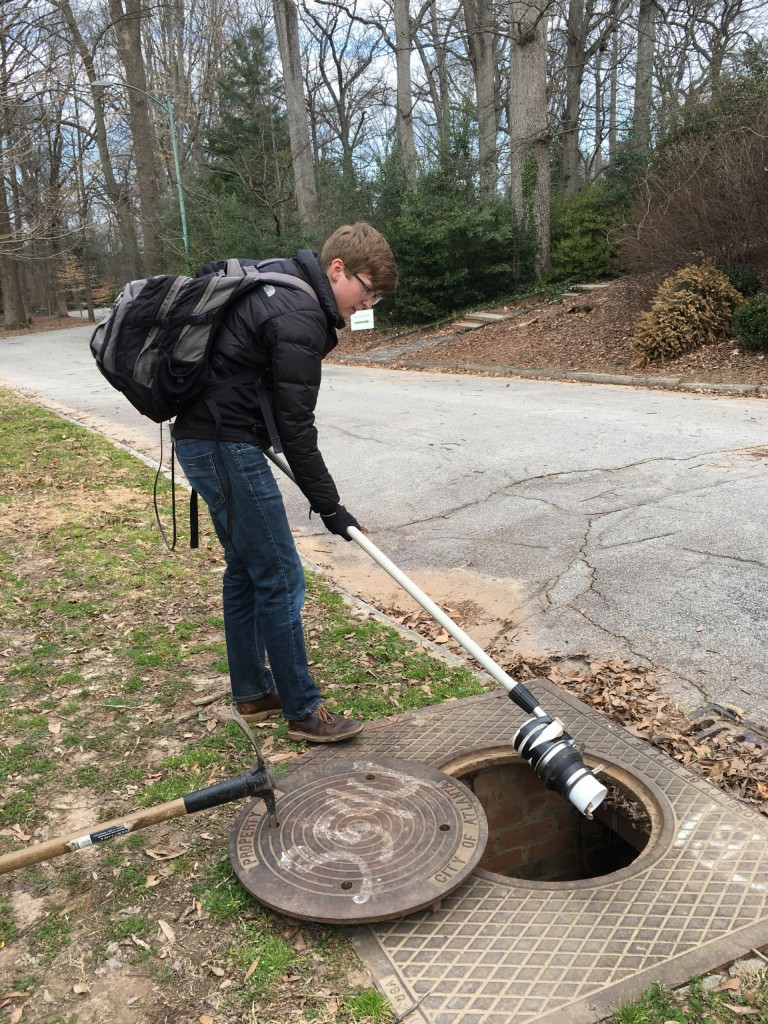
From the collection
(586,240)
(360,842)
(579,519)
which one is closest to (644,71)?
(586,240)

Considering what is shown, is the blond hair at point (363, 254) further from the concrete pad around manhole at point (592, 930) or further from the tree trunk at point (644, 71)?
the tree trunk at point (644, 71)

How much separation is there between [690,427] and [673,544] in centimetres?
383

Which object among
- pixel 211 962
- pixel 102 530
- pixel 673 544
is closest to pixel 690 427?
pixel 673 544

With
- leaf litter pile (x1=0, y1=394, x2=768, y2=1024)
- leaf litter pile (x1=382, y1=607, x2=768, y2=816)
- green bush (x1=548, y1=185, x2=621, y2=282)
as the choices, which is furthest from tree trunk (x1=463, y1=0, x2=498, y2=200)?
leaf litter pile (x1=382, y1=607, x2=768, y2=816)

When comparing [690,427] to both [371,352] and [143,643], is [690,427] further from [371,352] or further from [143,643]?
[371,352]

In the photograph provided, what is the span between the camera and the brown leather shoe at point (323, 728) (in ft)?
10.5

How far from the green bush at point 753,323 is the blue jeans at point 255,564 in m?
10.5

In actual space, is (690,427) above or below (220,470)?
below

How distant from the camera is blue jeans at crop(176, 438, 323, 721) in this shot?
2.93m

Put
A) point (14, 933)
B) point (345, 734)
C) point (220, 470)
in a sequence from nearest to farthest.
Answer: point (14, 933)
point (220, 470)
point (345, 734)

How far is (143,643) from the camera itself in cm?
427

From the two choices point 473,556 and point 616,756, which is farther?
point 473,556

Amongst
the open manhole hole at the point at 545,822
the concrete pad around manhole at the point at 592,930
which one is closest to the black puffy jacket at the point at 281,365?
the open manhole hole at the point at 545,822

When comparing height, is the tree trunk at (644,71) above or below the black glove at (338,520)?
above
